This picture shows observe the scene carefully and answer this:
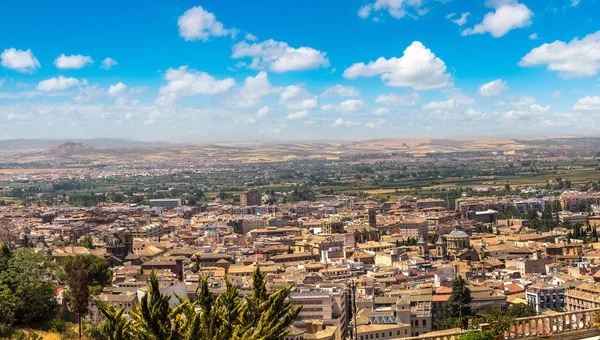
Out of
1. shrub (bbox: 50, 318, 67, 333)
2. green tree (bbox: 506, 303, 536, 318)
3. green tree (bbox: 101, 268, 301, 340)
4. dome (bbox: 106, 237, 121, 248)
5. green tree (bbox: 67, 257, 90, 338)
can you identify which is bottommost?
green tree (bbox: 506, 303, 536, 318)

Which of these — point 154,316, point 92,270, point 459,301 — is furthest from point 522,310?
point 154,316

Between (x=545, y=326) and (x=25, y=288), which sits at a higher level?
(x=545, y=326)

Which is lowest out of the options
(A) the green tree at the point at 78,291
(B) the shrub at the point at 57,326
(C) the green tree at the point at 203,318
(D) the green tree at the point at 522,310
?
(D) the green tree at the point at 522,310

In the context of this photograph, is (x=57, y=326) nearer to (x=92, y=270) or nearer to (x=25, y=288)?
(x=25, y=288)

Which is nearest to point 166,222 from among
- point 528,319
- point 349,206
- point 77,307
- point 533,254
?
point 349,206

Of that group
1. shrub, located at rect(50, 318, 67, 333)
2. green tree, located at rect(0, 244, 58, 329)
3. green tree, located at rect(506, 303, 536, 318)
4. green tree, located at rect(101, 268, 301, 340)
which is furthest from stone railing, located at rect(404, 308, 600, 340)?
green tree, located at rect(506, 303, 536, 318)

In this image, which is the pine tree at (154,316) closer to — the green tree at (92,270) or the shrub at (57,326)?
the shrub at (57,326)

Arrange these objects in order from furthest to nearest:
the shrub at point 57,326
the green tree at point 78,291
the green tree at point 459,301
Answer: the green tree at point 459,301 → the green tree at point 78,291 → the shrub at point 57,326

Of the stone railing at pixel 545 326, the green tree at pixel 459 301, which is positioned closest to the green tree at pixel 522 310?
the green tree at pixel 459 301

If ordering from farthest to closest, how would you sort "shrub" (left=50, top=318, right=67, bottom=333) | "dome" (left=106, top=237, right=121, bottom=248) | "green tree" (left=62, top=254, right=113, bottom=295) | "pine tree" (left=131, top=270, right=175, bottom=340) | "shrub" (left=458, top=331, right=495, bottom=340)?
"dome" (left=106, top=237, right=121, bottom=248)
"green tree" (left=62, top=254, right=113, bottom=295)
"shrub" (left=50, top=318, right=67, bottom=333)
"pine tree" (left=131, top=270, right=175, bottom=340)
"shrub" (left=458, top=331, right=495, bottom=340)

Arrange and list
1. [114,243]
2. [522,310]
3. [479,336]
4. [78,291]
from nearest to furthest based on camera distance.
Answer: [479,336] → [78,291] → [522,310] → [114,243]

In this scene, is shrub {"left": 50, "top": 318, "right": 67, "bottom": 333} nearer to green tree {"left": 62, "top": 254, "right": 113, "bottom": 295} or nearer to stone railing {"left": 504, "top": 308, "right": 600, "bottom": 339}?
green tree {"left": 62, "top": 254, "right": 113, "bottom": 295}
